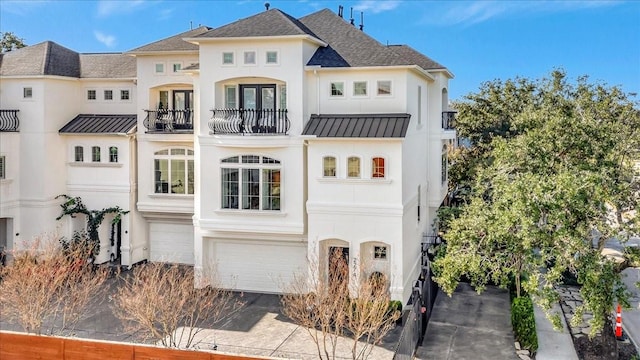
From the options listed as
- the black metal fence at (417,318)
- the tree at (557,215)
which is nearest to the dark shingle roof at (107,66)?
the black metal fence at (417,318)

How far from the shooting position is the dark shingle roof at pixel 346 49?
59.1ft

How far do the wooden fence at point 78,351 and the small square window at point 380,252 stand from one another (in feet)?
23.2

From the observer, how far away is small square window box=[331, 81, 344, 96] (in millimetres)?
18312

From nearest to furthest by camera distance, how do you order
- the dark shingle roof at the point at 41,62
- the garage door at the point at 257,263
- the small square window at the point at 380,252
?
the small square window at the point at 380,252 → the garage door at the point at 257,263 → the dark shingle roof at the point at 41,62

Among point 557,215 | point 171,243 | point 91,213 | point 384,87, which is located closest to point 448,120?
point 384,87

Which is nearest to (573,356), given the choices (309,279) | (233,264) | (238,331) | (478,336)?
(478,336)

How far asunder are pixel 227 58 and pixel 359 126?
17.0 feet

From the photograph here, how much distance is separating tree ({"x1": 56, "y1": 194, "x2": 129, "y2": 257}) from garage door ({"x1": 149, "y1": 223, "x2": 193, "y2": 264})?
5.33 feet

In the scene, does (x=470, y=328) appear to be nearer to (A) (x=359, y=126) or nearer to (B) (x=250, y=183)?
(A) (x=359, y=126)

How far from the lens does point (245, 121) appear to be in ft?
61.1

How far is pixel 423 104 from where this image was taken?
21141 mm

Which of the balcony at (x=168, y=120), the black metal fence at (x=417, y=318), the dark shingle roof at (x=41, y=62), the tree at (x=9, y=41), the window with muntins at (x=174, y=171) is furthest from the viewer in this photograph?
the tree at (x=9, y=41)

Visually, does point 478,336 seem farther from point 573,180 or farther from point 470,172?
point 470,172

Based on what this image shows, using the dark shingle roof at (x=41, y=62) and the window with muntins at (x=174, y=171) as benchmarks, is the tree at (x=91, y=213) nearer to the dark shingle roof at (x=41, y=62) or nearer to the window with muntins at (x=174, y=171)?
the window with muntins at (x=174, y=171)
